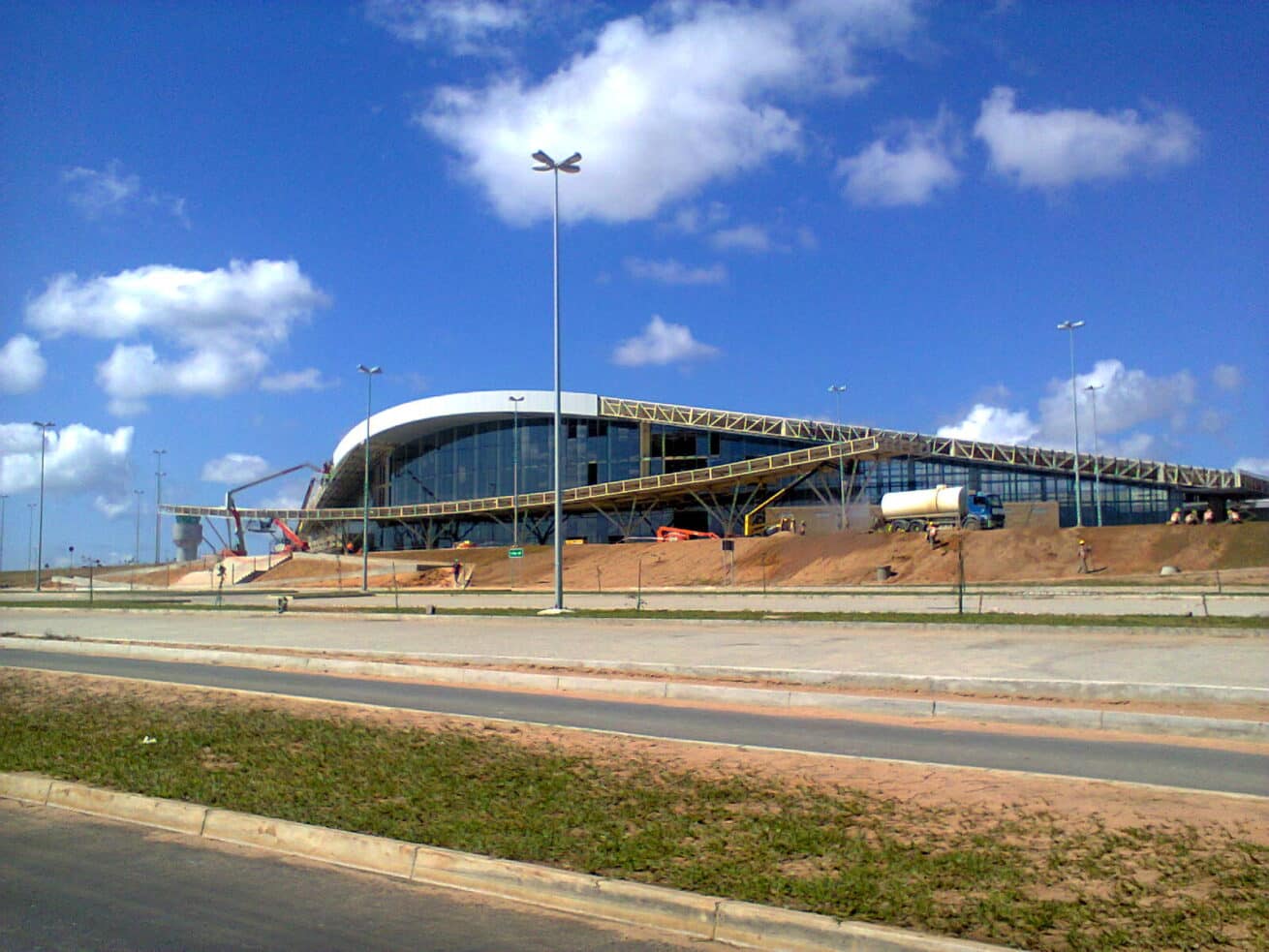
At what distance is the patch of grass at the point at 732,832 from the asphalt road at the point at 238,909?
21.9 inches

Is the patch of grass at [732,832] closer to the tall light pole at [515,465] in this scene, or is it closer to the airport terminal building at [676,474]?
the airport terminal building at [676,474]

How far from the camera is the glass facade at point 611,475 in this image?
230ft

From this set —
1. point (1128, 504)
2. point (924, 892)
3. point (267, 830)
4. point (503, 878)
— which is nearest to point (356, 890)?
point (503, 878)

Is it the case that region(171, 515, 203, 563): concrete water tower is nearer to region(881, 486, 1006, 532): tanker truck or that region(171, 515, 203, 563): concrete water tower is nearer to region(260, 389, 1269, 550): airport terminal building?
region(260, 389, 1269, 550): airport terminal building

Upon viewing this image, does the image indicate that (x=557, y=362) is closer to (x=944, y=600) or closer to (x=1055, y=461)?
(x=944, y=600)

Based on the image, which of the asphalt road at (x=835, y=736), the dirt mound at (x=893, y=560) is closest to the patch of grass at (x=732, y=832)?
the asphalt road at (x=835, y=736)

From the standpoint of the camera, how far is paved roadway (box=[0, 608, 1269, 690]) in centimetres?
1564

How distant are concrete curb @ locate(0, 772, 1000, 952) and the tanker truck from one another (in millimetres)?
52064

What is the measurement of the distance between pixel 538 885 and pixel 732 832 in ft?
4.93

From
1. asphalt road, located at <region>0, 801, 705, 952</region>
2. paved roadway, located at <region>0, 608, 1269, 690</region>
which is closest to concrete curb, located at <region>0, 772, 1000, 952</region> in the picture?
asphalt road, located at <region>0, 801, 705, 952</region>

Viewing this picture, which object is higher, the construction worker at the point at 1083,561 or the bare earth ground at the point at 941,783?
the construction worker at the point at 1083,561

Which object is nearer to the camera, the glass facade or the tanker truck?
the tanker truck

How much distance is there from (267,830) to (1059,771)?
6780 millimetres

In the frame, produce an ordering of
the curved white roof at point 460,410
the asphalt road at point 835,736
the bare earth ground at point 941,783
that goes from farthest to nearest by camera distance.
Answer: the curved white roof at point 460,410 < the asphalt road at point 835,736 < the bare earth ground at point 941,783
